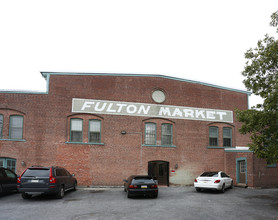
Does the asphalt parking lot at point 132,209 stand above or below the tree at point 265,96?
below

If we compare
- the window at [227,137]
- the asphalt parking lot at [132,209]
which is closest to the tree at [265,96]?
the asphalt parking lot at [132,209]

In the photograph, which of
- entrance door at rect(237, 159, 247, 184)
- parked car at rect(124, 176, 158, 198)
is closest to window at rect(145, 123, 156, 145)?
parked car at rect(124, 176, 158, 198)

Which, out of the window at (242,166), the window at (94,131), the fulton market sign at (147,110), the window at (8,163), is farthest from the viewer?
the window at (242,166)

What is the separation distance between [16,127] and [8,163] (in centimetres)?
262

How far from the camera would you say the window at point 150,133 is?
864 inches

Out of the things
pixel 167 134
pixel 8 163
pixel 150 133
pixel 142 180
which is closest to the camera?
pixel 142 180

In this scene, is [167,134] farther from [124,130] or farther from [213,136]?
[213,136]

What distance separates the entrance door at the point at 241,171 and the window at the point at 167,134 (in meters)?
5.85

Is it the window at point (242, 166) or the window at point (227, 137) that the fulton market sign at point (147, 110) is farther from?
the window at point (242, 166)

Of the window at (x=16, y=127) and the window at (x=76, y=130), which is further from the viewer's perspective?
the window at (x=76, y=130)

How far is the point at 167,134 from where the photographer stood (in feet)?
73.9

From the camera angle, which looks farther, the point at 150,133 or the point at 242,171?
the point at 150,133

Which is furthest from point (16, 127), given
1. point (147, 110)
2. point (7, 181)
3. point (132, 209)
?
point (132, 209)

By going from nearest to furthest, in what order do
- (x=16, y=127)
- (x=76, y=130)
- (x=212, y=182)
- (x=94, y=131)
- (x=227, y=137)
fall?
1. (x=212, y=182)
2. (x=16, y=127)
3. (x=76, y=130)
4. (x=94, y=131)
5. (x=227, y=137)
